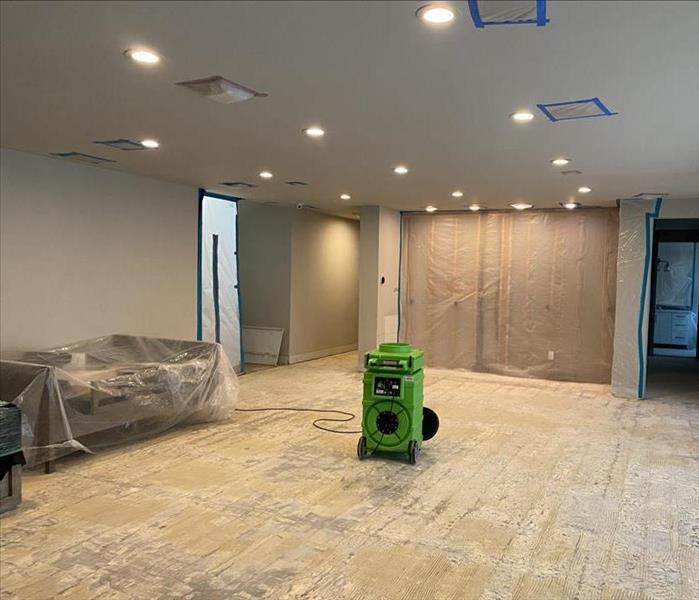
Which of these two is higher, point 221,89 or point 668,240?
point 221,89

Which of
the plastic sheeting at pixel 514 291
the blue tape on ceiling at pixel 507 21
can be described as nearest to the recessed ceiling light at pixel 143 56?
the blue tape on ceiling at pixel 507 21

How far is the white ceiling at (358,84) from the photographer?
2.19 m

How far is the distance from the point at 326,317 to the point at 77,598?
23.5ft


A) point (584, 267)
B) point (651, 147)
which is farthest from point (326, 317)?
point (651, 147)

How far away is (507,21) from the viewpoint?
2.13m

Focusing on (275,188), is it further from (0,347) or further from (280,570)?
(280,570)

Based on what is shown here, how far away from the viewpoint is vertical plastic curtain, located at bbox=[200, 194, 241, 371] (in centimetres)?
737

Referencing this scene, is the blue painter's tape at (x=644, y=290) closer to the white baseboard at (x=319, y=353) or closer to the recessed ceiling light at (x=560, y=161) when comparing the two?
the recessed ceiling light at (x=560, y=161)

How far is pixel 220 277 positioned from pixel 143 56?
16.9 ft

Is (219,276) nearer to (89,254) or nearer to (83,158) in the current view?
(89,254)

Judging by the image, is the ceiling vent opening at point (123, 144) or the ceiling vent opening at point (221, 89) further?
the ceiling vent opening at point (123, 144)

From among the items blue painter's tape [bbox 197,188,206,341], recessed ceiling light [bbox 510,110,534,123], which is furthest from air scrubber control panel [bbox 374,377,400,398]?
blue painter's tape [bbox 197,188,206,341]

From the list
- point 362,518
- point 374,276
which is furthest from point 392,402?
point 374,276

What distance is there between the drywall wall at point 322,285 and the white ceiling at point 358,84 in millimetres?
3546
